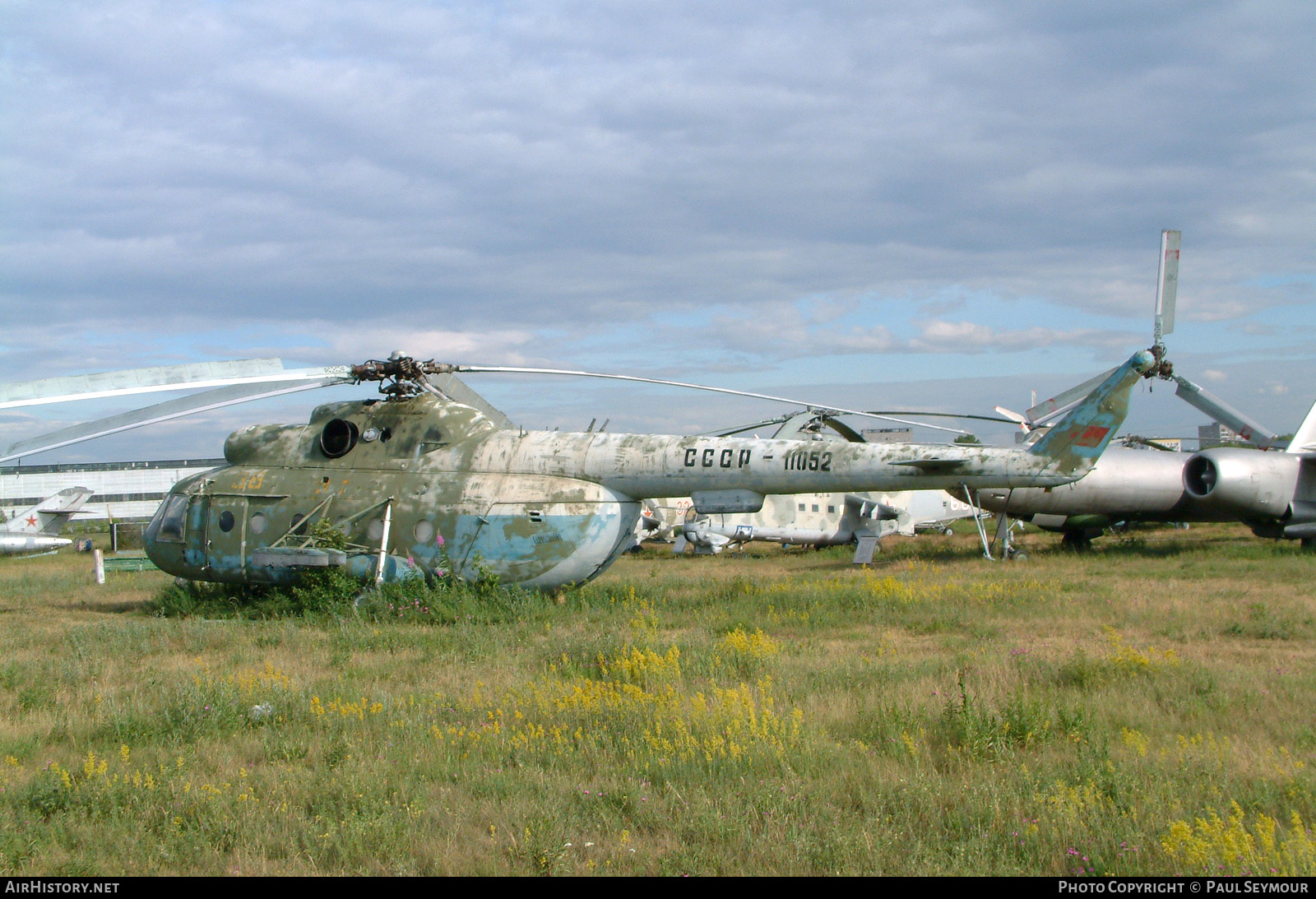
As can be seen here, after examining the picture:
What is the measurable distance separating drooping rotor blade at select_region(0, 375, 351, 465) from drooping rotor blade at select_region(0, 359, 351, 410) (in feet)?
0.87

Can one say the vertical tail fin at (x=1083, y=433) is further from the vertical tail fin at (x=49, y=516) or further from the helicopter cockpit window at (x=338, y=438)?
the vertical tail fin at (x=49, y=516)

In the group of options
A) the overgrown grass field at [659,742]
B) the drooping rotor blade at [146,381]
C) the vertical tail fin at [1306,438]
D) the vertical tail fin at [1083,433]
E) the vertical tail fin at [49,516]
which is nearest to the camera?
the overgrown grass field at [659,742]

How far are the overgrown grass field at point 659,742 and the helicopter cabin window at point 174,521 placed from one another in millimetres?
2002

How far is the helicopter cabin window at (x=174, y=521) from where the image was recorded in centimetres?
1464

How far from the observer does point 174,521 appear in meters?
14.7

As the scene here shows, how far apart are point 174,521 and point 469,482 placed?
16.7ft

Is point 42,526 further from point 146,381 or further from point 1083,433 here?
point 1083,433

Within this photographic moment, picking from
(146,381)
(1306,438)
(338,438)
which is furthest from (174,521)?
(1306,438)

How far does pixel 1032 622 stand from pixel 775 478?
12.7 feet

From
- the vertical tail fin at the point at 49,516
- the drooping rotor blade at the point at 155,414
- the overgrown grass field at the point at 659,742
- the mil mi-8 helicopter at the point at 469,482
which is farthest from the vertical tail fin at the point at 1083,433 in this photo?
the vertical tail fin at the point at 49,516

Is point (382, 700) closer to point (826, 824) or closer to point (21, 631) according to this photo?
point (826, 824)

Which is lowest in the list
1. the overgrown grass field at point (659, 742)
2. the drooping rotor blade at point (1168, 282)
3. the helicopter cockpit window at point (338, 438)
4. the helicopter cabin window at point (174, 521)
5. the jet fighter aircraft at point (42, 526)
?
the jet fighter aircraft at point (42, 526)

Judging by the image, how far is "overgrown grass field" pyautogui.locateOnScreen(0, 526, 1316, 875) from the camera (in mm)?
4828

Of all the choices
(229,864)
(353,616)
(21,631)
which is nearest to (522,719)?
(229,864)
